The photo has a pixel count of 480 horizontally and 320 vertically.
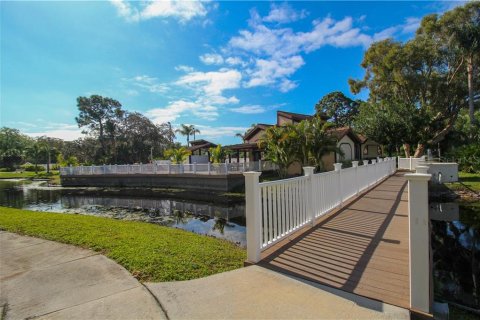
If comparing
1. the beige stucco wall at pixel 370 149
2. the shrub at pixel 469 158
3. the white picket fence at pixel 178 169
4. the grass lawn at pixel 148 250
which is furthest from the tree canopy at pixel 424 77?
the grass lawn at pixel 148 250

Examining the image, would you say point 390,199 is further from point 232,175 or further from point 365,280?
point 232,175

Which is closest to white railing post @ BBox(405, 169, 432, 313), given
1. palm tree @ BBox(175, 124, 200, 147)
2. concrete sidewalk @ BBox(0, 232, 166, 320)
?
concrete sidewalk @ BBox(0, 232, 166, 320)

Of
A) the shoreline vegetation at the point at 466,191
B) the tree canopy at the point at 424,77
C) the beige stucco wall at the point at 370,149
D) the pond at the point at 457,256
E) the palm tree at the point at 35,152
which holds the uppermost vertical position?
the tree canopy at the point at 424,77

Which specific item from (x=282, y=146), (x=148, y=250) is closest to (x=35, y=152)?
(x=282, y=146)

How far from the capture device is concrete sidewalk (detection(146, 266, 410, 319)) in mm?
2557

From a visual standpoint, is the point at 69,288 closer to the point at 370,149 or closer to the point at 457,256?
the point at 457,256

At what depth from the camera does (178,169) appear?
21.1m

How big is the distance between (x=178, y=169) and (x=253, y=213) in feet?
59.3

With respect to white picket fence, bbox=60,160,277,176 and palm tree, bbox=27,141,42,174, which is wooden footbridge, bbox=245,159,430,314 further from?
palm tree, bbox=27,141,42,174

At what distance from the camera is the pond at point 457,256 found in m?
3.65

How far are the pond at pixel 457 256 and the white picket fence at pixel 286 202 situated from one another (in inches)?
87.6

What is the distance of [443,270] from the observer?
4406 mm

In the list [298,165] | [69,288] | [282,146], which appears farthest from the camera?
[298,165]

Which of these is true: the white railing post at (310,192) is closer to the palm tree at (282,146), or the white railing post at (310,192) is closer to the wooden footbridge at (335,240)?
the wooden footbridge at (335,240)
